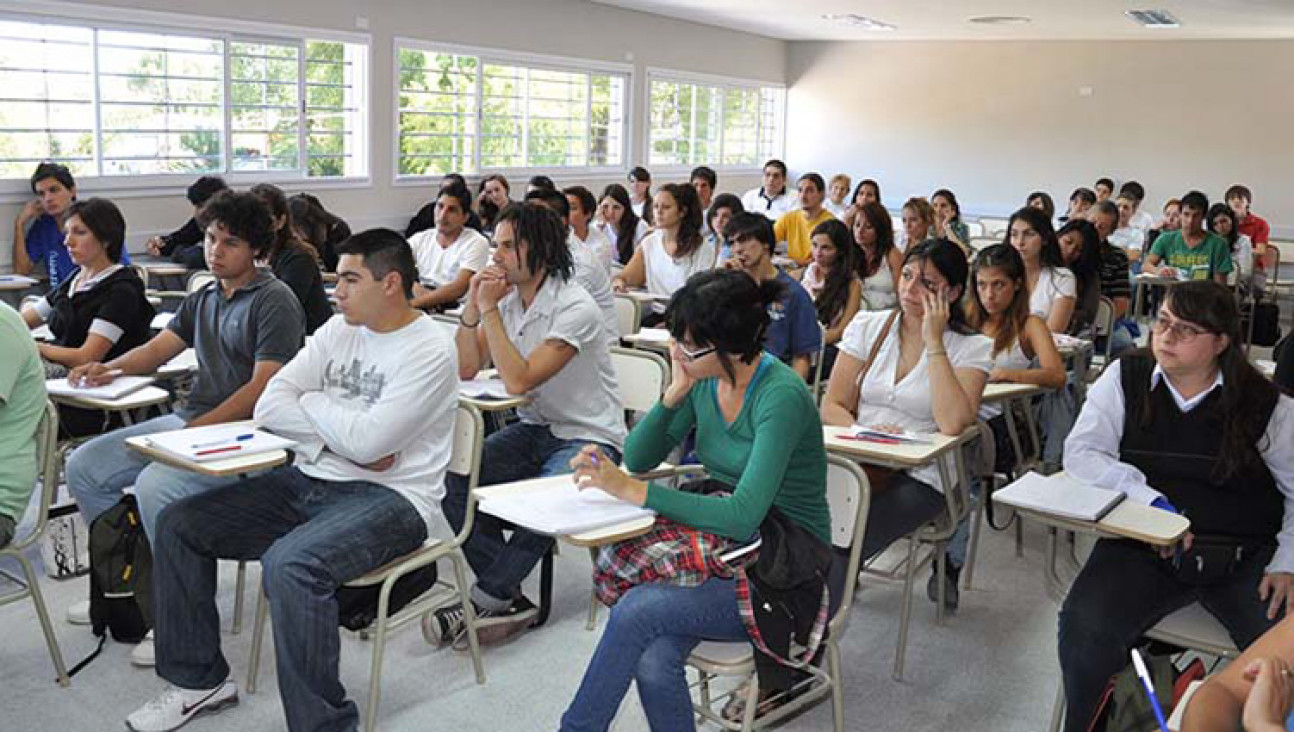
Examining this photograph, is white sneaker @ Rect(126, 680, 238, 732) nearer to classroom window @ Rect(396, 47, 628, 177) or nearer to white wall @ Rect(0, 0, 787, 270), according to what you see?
white wall @ Rect(0, 0, 787, 270)

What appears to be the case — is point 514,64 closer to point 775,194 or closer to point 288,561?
point 775,194

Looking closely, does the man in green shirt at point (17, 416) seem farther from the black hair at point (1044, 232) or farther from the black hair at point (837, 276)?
the black hair at point (1044, 232)

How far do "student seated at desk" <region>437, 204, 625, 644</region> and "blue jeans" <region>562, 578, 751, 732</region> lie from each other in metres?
1.04

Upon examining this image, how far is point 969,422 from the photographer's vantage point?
338cm

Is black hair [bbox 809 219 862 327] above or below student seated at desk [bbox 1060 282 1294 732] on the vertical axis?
above

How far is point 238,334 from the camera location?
3449mm

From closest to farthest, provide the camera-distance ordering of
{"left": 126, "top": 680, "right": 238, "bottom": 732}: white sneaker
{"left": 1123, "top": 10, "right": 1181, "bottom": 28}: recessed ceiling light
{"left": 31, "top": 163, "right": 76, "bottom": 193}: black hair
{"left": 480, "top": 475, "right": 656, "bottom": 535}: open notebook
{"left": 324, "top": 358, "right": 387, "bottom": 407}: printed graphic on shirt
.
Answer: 1. {"left": 480, "top": 475, "right": 656, "bottom": 535}: open notebook
2. {"left": 126, "top": 680, "right": 238, "bottom": 732}: white sneaker
3. {"left": 324, "top": 358, "right": 387, "bottom": 407}: printed graphic on shirt
4. {"left": 31, "top": 163, "right": 76, "bottom": 193}: black hair
5. {"left": 1123, "top": 10, "right": 1181, "bottom": 28}: recessed ceiling light

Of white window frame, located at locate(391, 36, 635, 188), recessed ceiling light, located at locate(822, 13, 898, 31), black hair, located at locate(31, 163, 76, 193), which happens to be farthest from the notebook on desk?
recessed ceiling light, located at locate(822, 13, 898, 31)

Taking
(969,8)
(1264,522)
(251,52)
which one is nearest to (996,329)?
(1264,522)

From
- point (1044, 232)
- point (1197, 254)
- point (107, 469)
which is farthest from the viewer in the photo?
point (1197, 254)

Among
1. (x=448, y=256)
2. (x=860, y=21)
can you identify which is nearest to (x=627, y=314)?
(x=448, y=256)

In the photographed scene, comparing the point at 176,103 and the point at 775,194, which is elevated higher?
the point at 176,103

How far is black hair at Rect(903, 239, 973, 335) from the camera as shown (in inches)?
141

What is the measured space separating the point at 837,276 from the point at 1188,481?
8.84 feet
